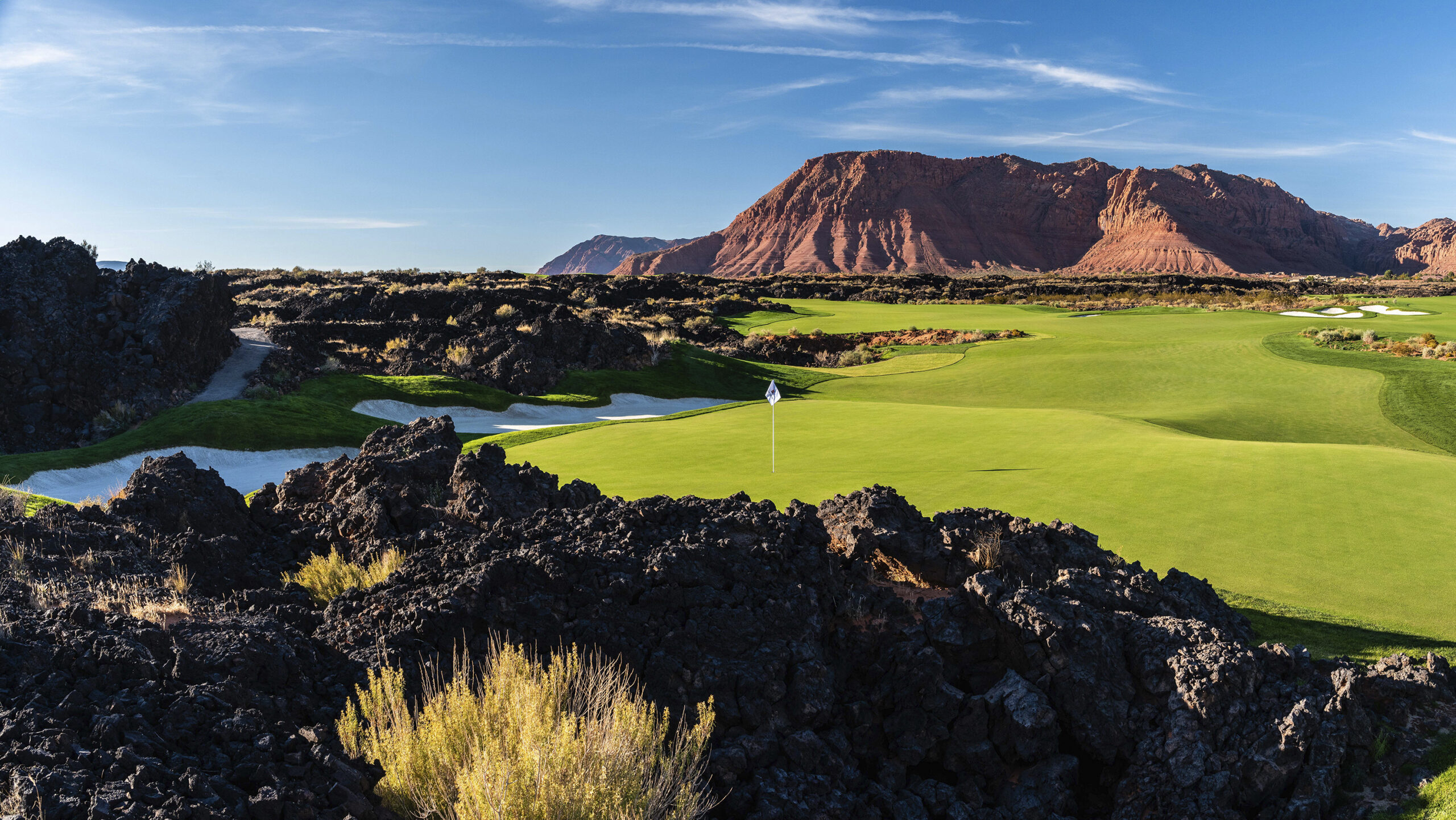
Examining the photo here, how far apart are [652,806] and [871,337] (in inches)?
1438

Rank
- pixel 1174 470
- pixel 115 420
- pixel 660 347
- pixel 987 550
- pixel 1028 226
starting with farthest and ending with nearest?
pixel 1028 226 < pixel 660 347 < pixel 115 420 < pixel 1174 470 < pixel 987 550

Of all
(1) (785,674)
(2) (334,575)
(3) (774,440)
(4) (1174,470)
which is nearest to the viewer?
(1) (785,674)

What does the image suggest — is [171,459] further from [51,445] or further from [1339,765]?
[51,445]

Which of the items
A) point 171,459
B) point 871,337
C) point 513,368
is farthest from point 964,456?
point 871,337

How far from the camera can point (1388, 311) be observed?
37469 mm

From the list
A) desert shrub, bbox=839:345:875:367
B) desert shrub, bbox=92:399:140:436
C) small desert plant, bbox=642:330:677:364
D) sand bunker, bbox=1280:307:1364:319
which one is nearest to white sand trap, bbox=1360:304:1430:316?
sand bunker, bbox=1280:307:1364:319

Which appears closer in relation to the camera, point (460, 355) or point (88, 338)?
point (88, 338)

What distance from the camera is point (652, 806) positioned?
3.21 meters

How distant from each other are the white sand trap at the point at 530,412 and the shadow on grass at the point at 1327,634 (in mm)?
15497

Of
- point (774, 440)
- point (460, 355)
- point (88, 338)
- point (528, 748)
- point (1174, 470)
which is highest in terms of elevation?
point (88, 338)

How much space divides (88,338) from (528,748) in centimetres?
2575

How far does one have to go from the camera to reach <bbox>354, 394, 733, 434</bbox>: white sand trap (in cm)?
2141

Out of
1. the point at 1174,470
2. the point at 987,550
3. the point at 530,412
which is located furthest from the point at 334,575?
the point at 530,412

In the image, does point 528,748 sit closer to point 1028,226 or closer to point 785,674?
point 785,674
